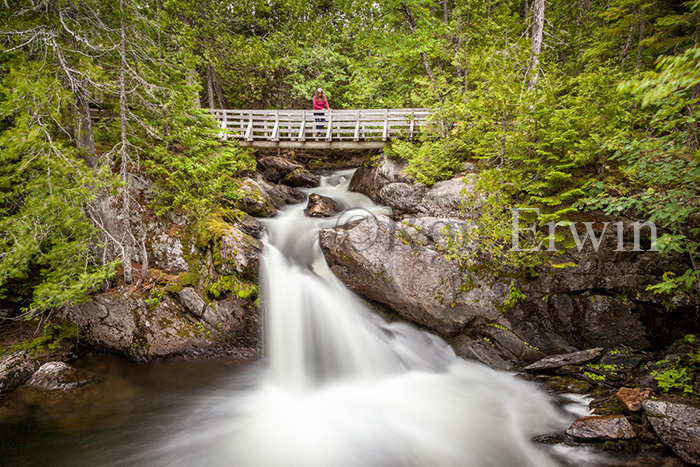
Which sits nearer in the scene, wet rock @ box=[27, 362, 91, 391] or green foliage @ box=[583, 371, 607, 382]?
green foliage @ box=[583, 371, 607, 382]

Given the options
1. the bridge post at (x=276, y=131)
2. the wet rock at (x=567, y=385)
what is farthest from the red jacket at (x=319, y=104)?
the wet rock at (x=567, y=385)

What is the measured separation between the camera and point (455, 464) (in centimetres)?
449

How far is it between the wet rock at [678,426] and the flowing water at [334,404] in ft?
3.97

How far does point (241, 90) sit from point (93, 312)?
1307cm

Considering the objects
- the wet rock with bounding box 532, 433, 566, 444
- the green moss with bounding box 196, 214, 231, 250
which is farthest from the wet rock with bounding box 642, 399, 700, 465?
the green moss with bounding box 196, 214, 231, 250

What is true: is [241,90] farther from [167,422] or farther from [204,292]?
[167,422]

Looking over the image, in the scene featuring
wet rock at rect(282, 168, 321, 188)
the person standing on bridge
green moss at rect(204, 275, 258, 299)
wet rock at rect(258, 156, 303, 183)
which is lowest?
green moss at rect(204, 275, 258, 299)

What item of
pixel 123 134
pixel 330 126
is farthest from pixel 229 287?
pixel 330 126

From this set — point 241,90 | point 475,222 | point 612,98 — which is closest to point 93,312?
point 475,222

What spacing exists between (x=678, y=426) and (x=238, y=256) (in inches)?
309

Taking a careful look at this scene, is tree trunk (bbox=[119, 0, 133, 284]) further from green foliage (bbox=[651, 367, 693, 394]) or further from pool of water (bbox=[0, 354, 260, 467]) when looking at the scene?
green foliage (bbox=[651, 367, 693, 394])

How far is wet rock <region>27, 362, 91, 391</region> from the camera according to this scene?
5508mm

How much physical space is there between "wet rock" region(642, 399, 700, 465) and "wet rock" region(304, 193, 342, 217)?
8041 millimetres

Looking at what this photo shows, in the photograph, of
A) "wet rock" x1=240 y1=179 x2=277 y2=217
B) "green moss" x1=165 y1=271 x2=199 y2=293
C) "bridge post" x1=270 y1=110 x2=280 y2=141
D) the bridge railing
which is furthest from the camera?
"bridge post" x1=270 y1=110 x2=280 y2=141
